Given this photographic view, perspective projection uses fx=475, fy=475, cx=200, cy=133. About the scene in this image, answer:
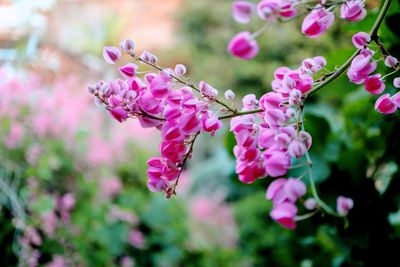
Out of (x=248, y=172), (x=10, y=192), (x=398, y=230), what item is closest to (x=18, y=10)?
(x=10, y=192)

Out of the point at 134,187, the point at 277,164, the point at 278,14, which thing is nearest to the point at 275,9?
the point at 278,14

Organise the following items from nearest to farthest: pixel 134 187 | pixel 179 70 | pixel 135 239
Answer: pixel 179 70, pixel 135 239, pixel 134 187

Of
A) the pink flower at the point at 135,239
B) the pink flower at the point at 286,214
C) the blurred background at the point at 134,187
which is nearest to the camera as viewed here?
the pink flower at the point at 286,214

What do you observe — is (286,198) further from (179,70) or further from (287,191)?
(179,70)

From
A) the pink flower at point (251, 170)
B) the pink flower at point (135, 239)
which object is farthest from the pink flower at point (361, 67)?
the pink flower at point (135, 239)

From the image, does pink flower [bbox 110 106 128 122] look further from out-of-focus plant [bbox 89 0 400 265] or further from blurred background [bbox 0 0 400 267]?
blurred background [bbox 0 0 400 267]

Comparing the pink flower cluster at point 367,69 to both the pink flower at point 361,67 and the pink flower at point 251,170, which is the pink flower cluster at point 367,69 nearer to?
the pink flower at point 361,67

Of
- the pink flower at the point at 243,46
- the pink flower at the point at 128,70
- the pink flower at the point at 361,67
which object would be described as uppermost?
the pink flower at the point at 243,46
